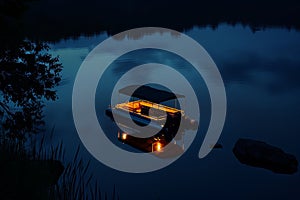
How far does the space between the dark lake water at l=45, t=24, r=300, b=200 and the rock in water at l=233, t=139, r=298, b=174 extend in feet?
1.96

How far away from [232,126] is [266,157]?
25.9 feet

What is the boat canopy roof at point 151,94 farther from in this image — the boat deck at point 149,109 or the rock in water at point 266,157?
the rock in water at point 266,157

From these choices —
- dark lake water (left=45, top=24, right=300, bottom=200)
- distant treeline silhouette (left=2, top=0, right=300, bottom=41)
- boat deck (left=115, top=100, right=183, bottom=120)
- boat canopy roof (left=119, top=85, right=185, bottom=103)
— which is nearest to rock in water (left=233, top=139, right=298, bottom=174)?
dark lake water (left=45, top=24, right=300, bottom=200)

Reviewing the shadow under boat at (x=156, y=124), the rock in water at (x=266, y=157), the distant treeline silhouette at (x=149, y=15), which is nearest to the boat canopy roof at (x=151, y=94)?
the shadow under boat at (x=156, y=124)

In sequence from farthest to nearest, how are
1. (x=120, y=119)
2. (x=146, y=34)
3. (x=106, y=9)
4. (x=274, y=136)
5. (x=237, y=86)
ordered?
(x=106, y=9) → (x=146, y=34) → (x=237, y=86) → (x=120, y=119) → (x=274, y=136)

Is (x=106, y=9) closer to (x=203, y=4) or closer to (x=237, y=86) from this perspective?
(x=203, y=4)

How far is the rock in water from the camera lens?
A: 25875mm

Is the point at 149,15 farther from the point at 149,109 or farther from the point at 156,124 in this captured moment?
the point at 156,124

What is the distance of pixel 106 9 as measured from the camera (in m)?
129

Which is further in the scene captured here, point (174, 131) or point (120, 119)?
point (120, 119)

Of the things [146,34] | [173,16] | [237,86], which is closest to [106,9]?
[173,16]

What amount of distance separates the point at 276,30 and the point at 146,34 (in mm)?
36596

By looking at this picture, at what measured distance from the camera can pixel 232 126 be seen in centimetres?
3425

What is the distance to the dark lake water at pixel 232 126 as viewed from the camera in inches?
953
